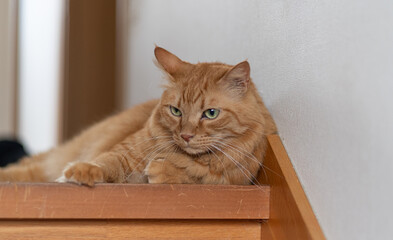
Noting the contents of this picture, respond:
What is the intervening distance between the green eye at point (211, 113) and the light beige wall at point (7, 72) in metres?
4.73

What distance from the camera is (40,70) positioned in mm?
5078

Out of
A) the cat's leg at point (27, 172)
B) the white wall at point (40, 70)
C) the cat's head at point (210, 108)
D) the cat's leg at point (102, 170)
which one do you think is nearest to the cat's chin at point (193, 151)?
the cat's head at point (210, 108)

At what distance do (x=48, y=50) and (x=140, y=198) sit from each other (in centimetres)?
402

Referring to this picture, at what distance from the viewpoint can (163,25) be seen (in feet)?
9.59

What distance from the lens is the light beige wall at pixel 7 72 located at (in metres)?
5.57

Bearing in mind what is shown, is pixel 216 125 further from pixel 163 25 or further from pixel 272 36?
pixel 163 25

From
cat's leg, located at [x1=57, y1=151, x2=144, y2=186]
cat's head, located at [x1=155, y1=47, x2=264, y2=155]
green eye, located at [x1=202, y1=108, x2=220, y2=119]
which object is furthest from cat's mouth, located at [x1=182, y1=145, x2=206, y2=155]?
cat's leg, located at [x1=57, y1=151, x2=144, y2=186]

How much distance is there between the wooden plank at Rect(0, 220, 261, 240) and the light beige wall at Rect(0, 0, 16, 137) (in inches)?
188

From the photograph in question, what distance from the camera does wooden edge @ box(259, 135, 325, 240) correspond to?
109 cm

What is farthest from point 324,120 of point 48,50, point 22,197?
point 48,50

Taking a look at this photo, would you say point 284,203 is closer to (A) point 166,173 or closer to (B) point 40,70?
(A) point 166,173

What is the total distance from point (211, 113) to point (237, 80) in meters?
0.13

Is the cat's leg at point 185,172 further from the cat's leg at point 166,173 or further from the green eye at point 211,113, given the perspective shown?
the green eye at point 211,113

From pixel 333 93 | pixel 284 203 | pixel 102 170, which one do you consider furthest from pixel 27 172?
pixel 333 93
